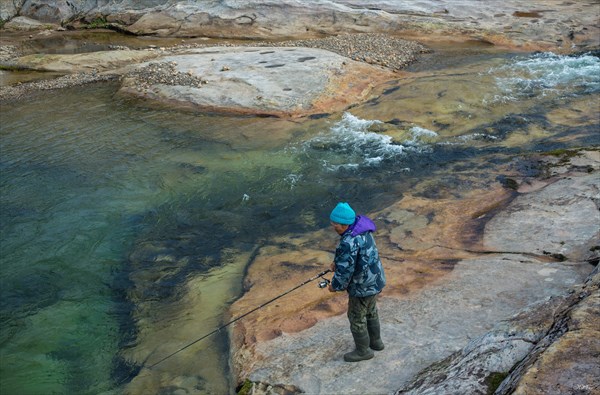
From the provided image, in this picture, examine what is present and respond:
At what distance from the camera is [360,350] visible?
6.00 m

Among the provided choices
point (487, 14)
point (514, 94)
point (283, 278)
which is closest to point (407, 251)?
point (283, 278)

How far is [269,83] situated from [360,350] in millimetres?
11397

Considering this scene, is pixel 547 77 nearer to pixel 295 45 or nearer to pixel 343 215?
pixel 295 45

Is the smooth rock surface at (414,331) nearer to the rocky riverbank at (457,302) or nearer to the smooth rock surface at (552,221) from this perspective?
the rocky riverbank at (457,302)

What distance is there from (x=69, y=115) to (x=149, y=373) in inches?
437

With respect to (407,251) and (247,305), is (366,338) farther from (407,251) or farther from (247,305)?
(407,251)

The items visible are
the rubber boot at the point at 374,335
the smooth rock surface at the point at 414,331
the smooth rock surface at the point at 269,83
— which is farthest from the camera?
the smooth rock surface at the point at 269,83

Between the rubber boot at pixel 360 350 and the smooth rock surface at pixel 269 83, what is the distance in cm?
985

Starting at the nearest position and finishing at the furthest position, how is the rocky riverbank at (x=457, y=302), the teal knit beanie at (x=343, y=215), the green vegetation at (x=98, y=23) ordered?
the rocky riverbank at (x=457, y=302) < the teal knit beanie at (x=343, y=215) < the green vegetation at (x=98, y=23)

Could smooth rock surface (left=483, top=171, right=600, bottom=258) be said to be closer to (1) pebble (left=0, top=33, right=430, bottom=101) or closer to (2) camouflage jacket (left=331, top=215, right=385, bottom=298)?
(2) camouflage jacket (left=331, top=215, right=385, bottom=298)

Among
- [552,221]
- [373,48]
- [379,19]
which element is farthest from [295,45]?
[552,221]

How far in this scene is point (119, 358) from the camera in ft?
23.9

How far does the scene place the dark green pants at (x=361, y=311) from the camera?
19.3 feet

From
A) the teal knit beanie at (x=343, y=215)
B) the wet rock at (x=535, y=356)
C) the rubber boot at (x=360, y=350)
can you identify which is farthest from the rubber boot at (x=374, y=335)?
the teal knit beanie at (x=343, y=215)
